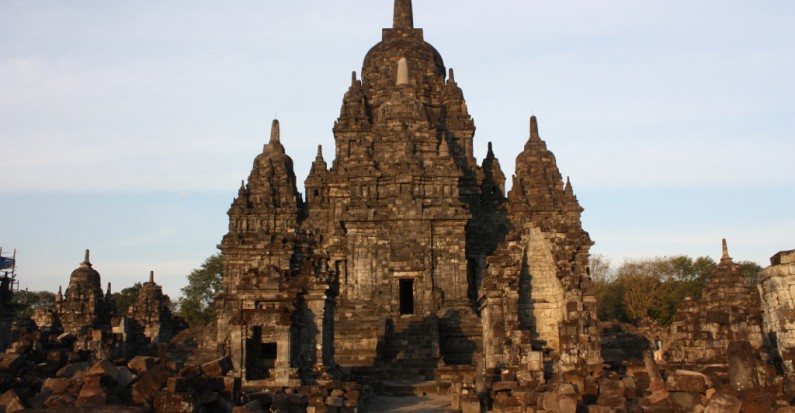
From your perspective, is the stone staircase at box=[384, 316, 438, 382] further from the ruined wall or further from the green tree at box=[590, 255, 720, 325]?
the green tree at box=[590, 255, 720, 325]

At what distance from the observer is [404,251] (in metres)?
30.3

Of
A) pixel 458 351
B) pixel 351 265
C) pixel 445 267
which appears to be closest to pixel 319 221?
pixel 351 265

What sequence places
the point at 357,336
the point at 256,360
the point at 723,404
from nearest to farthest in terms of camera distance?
the point at 723,404 < the point at 256,360 < the point at 357,336

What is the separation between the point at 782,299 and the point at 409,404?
27.9ft

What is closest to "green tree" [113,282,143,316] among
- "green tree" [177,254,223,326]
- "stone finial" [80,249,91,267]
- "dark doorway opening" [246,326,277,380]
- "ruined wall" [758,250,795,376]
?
"green tree" [177,254,223,326]

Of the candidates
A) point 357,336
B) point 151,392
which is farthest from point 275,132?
point 151,392

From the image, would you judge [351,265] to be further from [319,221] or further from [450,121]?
[450,121]

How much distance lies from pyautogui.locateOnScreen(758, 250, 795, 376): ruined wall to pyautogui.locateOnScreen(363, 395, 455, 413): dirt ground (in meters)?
6.25

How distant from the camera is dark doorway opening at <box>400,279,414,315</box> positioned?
99.9 ft

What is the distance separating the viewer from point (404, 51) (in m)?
40.1

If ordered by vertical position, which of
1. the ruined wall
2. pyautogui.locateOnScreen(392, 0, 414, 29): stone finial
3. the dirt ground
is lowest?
the dirt ground

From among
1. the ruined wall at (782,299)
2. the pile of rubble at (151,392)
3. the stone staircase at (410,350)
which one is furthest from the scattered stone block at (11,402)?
the stone staircase at (410,350)

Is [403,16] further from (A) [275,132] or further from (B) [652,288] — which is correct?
(B) [652,288]

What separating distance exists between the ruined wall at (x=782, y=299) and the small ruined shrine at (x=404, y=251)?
4.13 m
